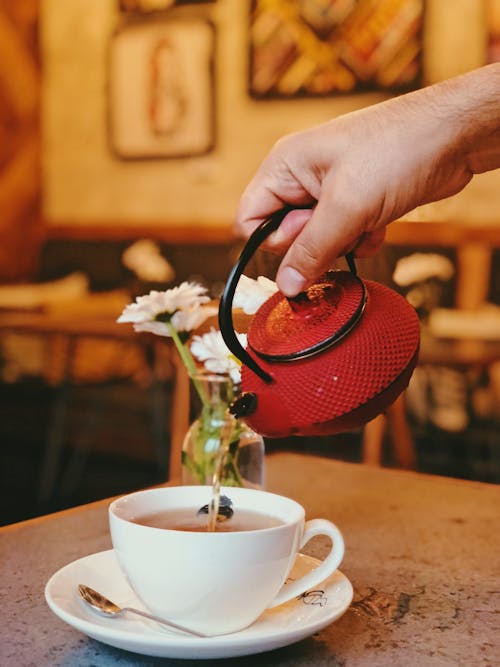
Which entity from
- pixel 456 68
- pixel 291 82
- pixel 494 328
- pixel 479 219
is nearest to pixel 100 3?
pixel 291 82

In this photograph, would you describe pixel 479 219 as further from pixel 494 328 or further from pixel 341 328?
pixel 341 328

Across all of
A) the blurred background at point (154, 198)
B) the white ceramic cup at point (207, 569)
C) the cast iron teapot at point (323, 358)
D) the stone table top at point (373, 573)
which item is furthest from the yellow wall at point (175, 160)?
the white ceramic cup at point (207, 569)

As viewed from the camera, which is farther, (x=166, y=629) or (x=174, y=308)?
(x=174, y=308)

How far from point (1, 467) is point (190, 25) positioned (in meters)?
2.68

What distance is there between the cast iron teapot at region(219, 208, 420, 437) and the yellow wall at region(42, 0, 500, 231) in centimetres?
341

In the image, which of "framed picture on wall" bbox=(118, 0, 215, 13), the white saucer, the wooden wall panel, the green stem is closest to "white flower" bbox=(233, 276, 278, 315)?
the green stem

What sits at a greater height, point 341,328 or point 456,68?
point 456,68

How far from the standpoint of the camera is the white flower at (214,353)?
96 centimetres

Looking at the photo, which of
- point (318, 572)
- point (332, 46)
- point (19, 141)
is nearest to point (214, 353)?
point (318, 572)

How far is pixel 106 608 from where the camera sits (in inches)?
26.9

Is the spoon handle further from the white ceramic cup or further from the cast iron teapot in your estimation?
the cast iron teapot

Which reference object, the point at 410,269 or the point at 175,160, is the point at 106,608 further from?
the point at 175,160

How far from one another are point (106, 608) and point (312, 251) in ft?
1.15

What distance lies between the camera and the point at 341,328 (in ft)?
2.26
